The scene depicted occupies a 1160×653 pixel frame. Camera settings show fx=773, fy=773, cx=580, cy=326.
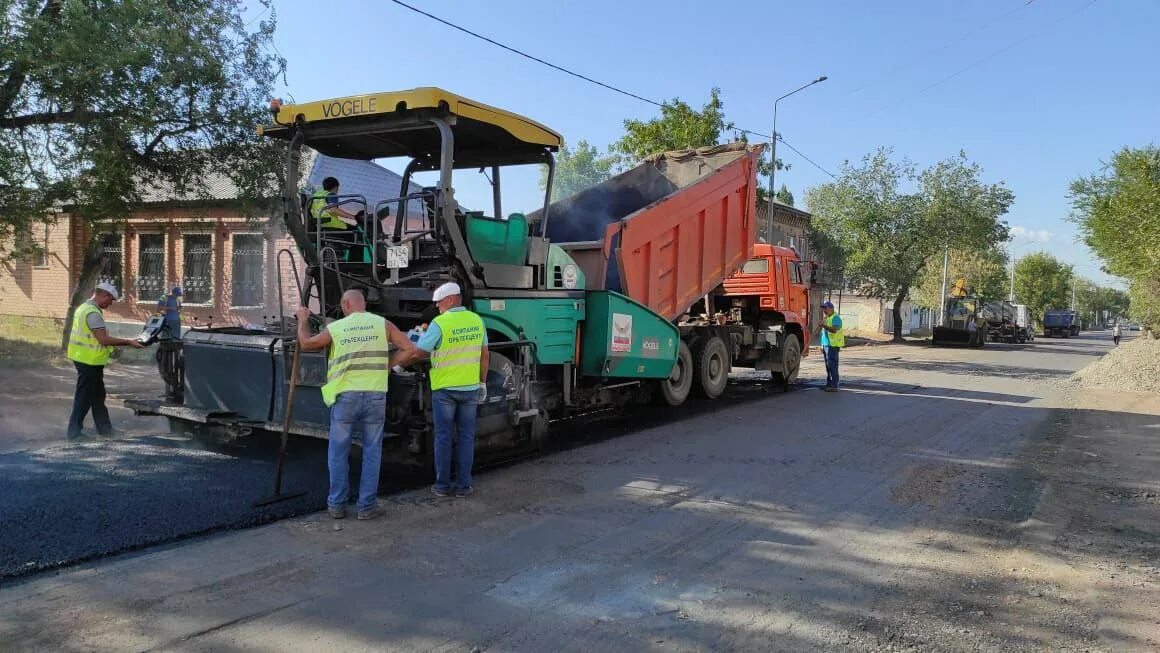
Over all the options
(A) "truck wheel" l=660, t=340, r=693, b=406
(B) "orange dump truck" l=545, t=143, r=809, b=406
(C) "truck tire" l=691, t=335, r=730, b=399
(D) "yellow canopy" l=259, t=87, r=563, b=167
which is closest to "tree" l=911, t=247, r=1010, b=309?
(B) "orange dump truck" l=545, t=143, r=809, b=406

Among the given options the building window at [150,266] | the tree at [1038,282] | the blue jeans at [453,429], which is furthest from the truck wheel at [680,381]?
the tree at [1038,282]

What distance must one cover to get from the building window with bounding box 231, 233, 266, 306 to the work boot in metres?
13.9

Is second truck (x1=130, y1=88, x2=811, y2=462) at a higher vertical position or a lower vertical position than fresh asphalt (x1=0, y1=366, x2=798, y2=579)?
higher

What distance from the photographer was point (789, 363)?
42.4 ft

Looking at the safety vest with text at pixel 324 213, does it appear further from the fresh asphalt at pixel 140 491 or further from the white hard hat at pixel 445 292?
the fresh asphalt at pixel 140 491

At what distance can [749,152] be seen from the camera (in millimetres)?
10867

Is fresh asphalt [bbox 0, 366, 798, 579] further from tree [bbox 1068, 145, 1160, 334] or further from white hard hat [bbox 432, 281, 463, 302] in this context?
tree [bbox 1068, 145, 1160, 334]

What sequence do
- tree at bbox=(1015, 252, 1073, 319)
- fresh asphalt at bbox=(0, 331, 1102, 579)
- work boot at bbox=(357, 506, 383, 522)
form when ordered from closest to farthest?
1. fresh asphalt at bbox=(0, 331, 1102, 579)
2. work boot at bbox=(357, 506, 383, 522)
3. tree at bbox=(1015, 252, 1073, 319)

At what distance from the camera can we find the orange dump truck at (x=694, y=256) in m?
8.78

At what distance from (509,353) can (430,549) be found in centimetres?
250

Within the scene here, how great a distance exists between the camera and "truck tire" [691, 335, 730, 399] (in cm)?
1070

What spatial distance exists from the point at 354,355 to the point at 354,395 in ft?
0.85

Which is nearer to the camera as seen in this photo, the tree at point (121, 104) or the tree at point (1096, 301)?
the tree at point (121, 104)

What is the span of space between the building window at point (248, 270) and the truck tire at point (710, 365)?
438 inches
